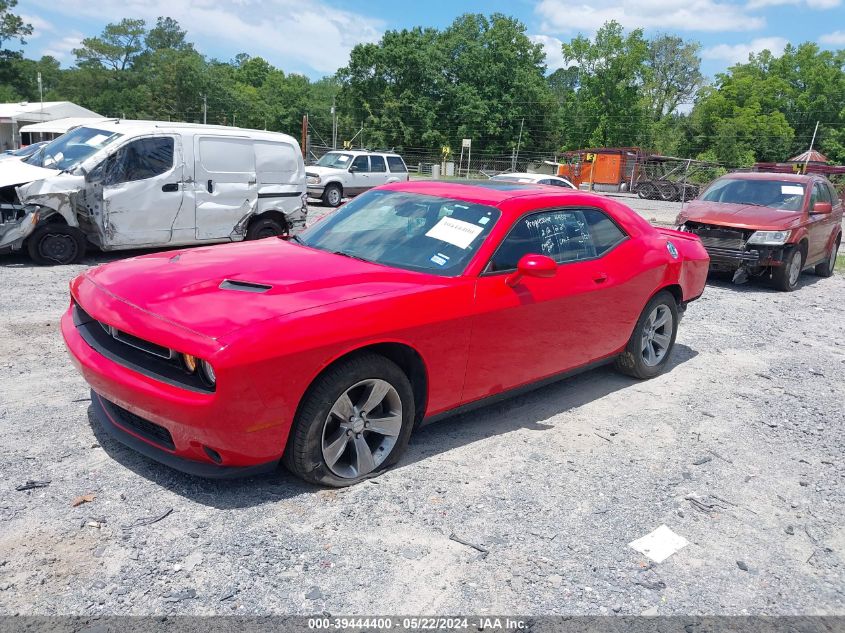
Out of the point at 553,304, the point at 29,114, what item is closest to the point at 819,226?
the point at 553,304

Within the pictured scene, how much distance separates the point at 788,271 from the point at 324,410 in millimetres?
9075

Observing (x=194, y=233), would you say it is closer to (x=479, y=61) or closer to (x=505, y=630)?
(x=505, y=630)

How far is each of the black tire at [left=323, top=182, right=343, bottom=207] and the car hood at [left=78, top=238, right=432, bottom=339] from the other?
1602 cm

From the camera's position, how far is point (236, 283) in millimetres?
3461

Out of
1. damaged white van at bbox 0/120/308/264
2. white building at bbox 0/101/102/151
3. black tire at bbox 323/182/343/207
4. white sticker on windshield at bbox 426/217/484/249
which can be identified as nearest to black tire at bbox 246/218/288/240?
damaged white van at bbox 0/120/308/264

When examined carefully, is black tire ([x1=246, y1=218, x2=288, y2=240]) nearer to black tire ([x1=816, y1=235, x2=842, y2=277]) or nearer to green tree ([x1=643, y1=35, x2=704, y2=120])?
black tire ([x1=816, y1=235, x2=842, y2=277])

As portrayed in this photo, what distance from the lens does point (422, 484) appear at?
362 centimetres

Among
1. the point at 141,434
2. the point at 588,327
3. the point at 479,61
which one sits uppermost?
the point at 479,61

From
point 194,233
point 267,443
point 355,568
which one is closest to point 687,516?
point 355,568

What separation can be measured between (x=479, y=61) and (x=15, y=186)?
2391 inches

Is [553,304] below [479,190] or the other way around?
below

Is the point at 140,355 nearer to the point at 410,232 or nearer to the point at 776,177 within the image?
the point at 410,232

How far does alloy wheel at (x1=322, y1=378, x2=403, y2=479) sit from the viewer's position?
3.36 meters

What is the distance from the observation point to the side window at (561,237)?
416 cm
